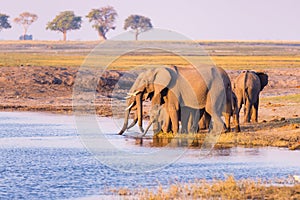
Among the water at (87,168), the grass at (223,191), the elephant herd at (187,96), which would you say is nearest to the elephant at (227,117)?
the elephant herd at (187,96)

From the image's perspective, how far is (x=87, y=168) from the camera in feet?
55.7

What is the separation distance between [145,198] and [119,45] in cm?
7913

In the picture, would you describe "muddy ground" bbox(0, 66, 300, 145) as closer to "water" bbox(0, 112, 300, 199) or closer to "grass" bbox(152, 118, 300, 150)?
"grass" bbox(152, 118, 300, 150)

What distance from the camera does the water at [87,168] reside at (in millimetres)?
14570

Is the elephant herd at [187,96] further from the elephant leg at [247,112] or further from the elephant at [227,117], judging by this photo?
the elephant leg at [247,112]

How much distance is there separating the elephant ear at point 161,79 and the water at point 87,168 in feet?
4.80

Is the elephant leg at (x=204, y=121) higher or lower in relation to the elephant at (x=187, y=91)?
lower

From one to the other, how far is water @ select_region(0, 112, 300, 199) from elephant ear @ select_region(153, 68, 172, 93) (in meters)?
1.46

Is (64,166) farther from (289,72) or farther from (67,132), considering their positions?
(289,72)

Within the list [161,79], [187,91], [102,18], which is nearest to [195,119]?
[187,91]

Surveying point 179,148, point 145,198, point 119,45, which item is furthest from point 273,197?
point 119,45

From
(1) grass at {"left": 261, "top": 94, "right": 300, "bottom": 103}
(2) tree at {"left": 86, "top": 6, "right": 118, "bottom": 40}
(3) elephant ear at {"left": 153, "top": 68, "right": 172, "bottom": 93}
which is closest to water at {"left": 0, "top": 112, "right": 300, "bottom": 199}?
(3) elephant ear at {"left": 153, "top": 68, "right": 172, "bottom": 93}

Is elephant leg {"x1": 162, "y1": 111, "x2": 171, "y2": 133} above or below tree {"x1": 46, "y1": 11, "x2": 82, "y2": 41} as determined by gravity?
below

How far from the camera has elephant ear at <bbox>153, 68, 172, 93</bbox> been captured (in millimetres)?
21266
